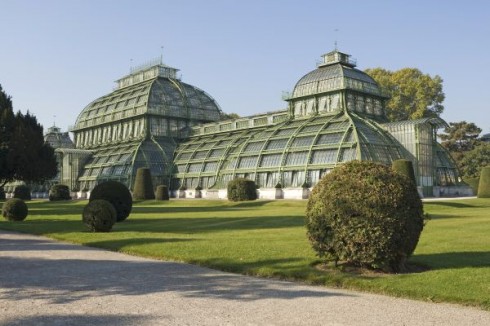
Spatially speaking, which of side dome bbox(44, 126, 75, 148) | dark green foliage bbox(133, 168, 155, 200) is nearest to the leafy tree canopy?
dark green foliage bbox(133, 168, 155, 200)

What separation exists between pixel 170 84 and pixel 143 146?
56.8 ft

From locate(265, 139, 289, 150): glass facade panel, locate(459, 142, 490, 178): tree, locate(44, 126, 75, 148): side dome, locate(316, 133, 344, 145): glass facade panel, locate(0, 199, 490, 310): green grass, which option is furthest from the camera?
locate(44, 126, 75, 148): side dome

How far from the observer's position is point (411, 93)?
8950 centimetres

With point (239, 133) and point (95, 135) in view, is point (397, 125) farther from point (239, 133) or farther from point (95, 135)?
point (95, 135)

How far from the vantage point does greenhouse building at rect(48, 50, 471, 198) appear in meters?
58.2

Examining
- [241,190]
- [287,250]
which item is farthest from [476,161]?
[287,250]

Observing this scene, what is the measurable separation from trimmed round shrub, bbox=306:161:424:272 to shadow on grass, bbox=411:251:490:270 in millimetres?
1410

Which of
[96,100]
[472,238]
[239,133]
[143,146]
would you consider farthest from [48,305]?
[96,100]

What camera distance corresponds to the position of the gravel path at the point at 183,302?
8.61 metres

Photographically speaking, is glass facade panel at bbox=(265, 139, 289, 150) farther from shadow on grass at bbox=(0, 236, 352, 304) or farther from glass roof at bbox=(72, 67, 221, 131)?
shadow on grass at bbox=(0, 236, 352, 304)

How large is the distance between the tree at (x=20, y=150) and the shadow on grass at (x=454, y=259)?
3772cm

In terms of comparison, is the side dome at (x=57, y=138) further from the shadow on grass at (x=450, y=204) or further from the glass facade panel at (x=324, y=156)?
the shadow on grass at (x=450, y=204)

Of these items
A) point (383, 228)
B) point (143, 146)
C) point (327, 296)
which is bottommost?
point (327, 296)

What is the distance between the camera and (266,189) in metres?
60.4
